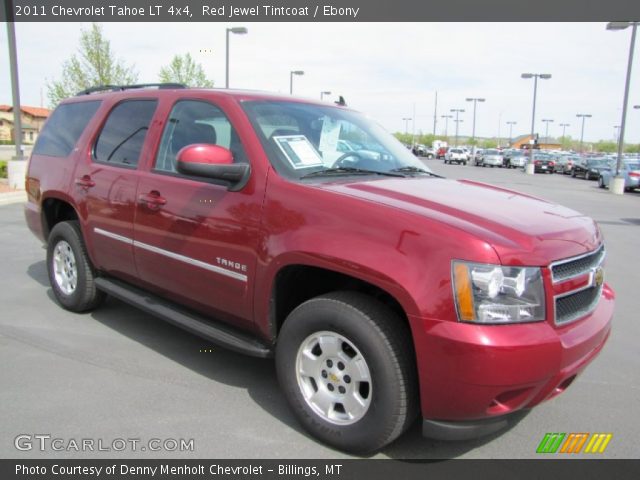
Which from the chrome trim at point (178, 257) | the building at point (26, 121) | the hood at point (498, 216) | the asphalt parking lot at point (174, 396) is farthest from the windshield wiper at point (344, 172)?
the building at point (26, 121)

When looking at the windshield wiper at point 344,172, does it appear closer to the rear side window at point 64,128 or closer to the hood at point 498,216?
the hood at point 498,216

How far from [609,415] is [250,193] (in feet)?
8.63

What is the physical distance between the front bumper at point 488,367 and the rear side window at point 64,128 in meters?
3.86

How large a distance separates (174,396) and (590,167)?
34710 mm

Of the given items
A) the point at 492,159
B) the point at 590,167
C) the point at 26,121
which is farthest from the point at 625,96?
the point at 26,121

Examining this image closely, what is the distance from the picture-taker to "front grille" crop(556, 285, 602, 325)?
2629 mm

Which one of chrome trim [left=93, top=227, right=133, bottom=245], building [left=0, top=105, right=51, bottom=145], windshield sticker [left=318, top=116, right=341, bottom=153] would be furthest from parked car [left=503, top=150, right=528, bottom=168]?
building [left=0, top=105, right=51, bottom=145]

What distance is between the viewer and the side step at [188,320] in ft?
10.7

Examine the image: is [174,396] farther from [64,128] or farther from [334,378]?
[64,128]

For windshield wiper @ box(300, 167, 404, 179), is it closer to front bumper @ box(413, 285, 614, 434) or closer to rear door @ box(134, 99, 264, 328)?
rear door @ box(134, 99, 264, 328)

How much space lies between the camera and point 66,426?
3.08 metres

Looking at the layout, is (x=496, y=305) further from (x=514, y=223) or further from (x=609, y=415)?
(x=609, y=415)

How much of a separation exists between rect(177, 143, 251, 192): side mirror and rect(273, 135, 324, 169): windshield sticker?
0.87 ft

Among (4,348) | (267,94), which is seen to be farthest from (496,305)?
(4,348)
